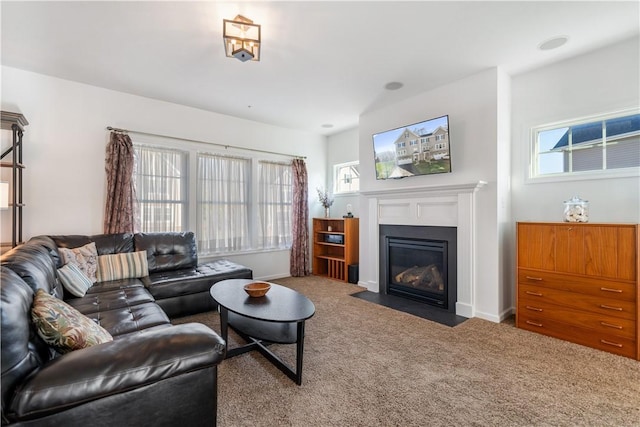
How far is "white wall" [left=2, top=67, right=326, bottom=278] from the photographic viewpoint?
322cm

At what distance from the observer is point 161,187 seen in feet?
13.3

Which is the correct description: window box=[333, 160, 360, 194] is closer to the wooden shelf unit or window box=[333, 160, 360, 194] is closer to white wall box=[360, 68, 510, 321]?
the wooden shelf unit

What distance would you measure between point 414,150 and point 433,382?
261 cm

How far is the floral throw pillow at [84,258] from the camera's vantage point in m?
2.87

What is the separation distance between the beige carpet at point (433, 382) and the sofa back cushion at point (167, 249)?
1.17 m

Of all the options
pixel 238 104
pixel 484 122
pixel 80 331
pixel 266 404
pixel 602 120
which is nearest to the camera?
pixel 80 331

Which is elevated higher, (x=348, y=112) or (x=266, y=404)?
(x=348, y=112)

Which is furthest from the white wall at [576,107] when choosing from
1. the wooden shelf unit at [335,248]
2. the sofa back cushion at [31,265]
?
the sofa back cushion at [31,265]

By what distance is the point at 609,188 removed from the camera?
2.76 m

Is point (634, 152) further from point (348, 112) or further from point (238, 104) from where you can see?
point (238, 104)

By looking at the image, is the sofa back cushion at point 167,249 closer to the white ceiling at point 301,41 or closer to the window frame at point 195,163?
the window frame at point 195,163

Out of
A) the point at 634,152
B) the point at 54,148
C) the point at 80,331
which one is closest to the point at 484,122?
the point at 634,152

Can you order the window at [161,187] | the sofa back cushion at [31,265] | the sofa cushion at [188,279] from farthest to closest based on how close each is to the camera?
the window at [161,187], the sofa cushion at [188,279], the sofa back cushion at [31,265]

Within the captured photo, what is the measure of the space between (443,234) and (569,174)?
1362 mm
